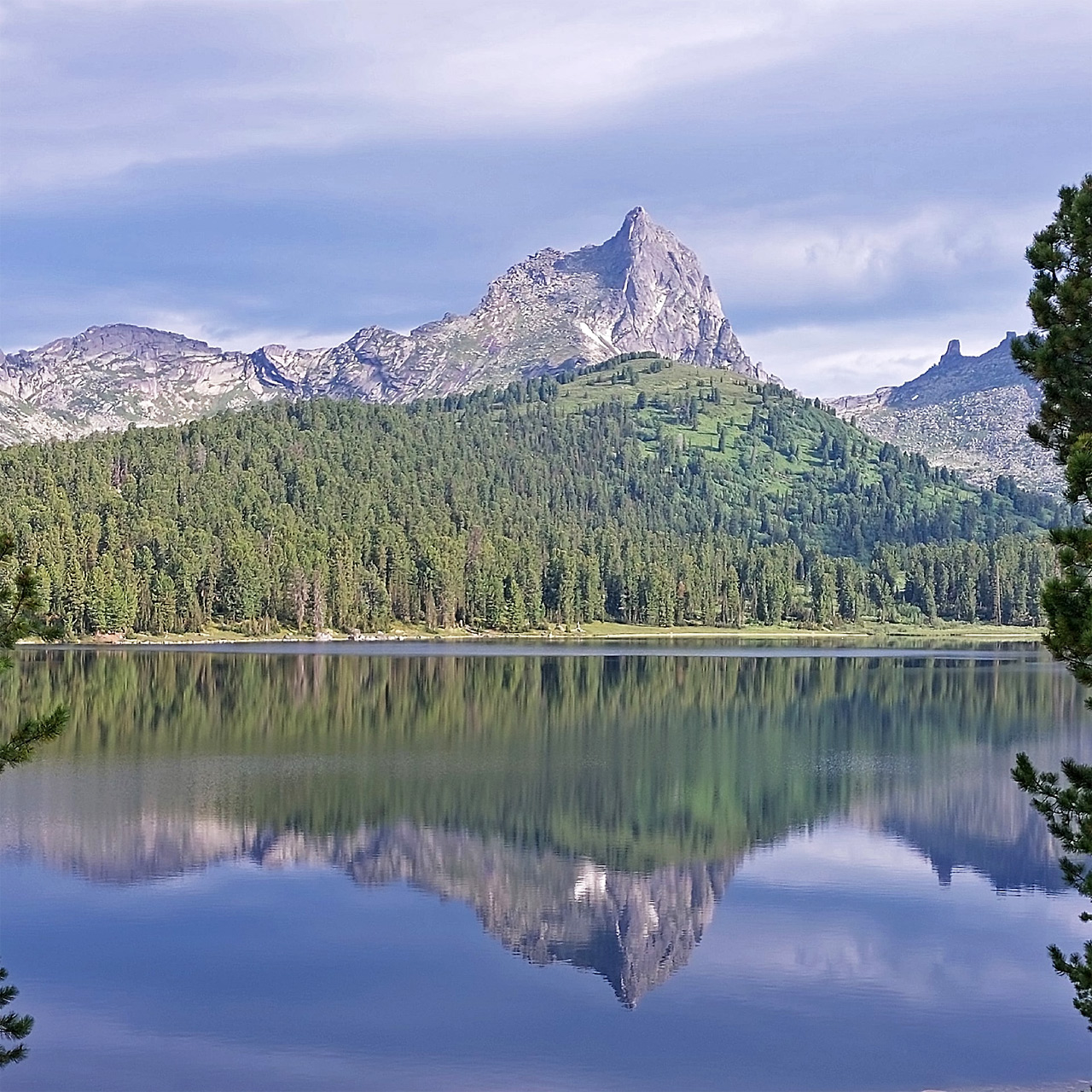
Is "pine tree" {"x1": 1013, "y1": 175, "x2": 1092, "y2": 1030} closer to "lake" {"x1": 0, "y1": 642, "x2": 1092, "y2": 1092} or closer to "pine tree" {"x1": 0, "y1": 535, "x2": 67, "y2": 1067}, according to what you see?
"lake" {"x1": 0, "y1": 642, "x2": 1092, "y2": 1092}

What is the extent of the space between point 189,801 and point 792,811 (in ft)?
79.8

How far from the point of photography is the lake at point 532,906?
27375 millimetres

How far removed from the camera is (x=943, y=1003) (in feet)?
101

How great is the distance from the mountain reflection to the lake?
24cm

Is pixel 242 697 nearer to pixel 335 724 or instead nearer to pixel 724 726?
pixel 335 724

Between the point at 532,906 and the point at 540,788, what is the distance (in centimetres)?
1906

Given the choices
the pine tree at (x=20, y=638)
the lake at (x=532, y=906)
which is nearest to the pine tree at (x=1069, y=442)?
the lake at (x=532, y=906)

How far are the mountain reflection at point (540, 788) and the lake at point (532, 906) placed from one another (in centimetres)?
24

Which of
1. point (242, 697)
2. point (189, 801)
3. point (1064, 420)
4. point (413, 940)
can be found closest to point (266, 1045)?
point (413, 940)

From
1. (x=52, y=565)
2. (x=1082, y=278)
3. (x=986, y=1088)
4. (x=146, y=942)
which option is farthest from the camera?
(x=52, y=565)

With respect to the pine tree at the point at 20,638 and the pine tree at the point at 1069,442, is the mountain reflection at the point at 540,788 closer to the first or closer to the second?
the pine tree at the point at 1069,442

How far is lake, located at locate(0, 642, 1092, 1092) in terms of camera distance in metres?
27.4

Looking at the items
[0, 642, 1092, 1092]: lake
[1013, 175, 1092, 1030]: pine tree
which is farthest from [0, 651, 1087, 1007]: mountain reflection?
[1013, 175, 1092, 1030]: pine tree

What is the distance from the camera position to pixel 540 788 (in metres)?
58.5
